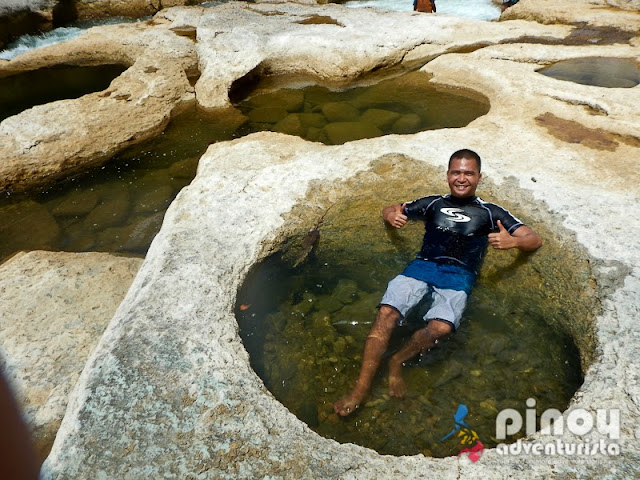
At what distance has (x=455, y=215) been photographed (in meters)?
3.97

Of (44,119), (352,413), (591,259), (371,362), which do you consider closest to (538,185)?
(591,259)

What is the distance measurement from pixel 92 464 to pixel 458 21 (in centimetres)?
902

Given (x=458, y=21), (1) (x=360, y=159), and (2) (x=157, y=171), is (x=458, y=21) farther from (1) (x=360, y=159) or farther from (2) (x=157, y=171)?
(2) (x=157, y=171)

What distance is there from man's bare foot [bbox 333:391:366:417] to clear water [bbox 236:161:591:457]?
0.05 m

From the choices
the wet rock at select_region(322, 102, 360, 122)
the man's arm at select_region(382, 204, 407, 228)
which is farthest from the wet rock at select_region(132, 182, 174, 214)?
the man's arm at select_region(382, 204, 407, 228)

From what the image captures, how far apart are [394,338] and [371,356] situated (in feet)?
1.33

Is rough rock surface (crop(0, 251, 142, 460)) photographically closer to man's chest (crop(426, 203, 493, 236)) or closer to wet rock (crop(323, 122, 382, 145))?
man's chest (crop(426, 203, 493, 236))

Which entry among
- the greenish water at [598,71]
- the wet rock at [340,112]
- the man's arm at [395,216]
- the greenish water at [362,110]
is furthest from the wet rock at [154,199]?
the greenish water at [598,71]

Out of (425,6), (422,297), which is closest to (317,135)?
(422,297)

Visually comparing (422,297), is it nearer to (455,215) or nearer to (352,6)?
(455,215)

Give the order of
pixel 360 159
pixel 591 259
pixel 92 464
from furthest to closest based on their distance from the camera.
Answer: pixel 360 159, pixel 591 259, pixel 92 464

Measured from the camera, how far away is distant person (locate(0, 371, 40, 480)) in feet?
2.41

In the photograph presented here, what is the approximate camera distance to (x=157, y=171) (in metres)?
6.46

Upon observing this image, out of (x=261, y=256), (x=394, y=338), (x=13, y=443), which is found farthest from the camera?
(x=261, y=256)
